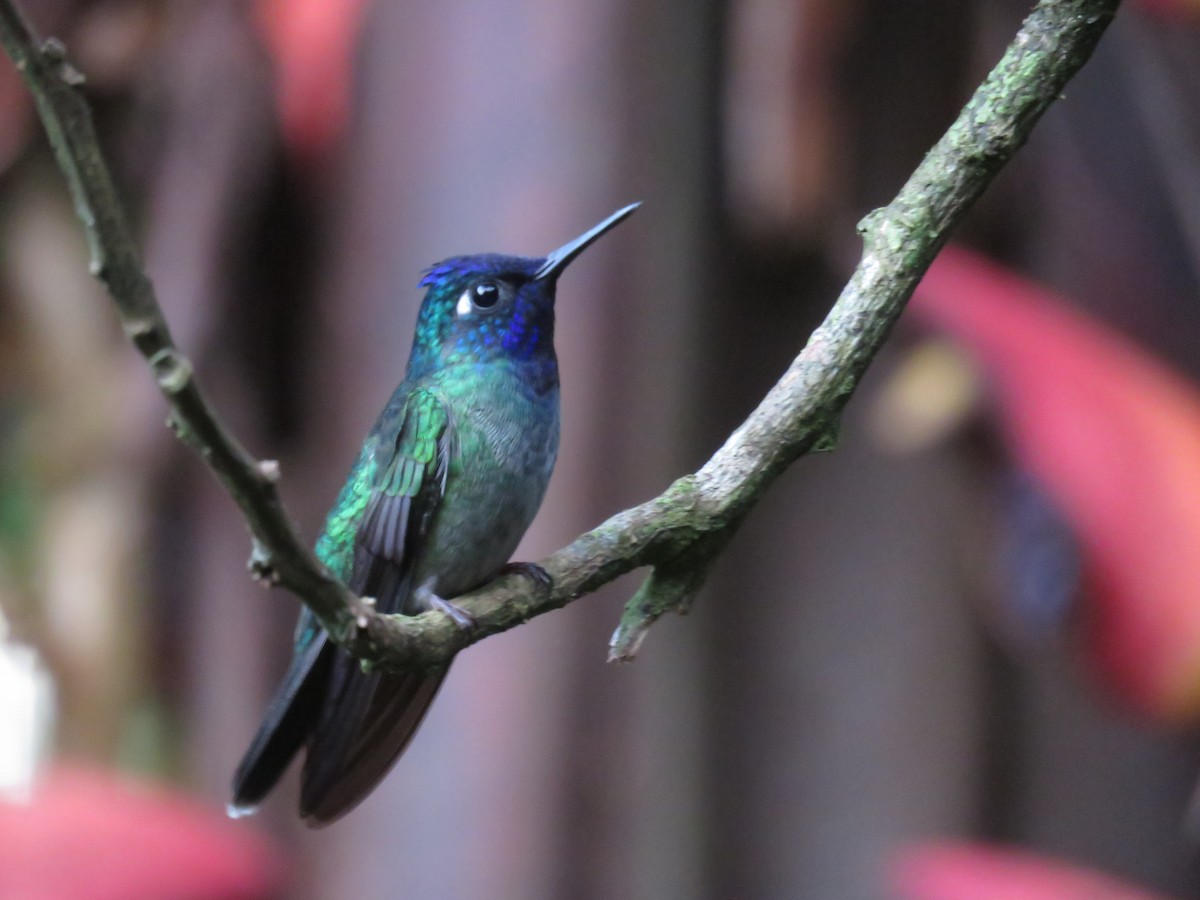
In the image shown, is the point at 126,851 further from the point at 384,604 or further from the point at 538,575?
the point at 538,575

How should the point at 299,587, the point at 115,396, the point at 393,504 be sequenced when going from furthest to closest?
the point at 115,396
the point at 393,504
the point at 299,587

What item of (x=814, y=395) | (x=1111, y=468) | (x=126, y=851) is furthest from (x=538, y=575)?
(x=126, y=851)

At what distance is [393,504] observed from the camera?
163 centimetres

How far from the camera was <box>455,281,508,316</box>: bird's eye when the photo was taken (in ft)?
6.05

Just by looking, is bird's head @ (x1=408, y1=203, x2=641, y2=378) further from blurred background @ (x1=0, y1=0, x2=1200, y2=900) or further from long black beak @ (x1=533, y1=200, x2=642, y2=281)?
blurred background @ (x1=0, y1=0, x2=1200, y2=900)

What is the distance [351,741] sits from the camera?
145cm

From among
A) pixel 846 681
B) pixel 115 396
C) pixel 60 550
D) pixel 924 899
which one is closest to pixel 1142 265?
pixel 846 681

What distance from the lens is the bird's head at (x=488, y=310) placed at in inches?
71.7

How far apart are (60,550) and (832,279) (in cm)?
247

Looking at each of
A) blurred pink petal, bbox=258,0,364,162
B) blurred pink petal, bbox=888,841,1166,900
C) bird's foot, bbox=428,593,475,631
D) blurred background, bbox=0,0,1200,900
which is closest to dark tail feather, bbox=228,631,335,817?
bird's foot, bbox=428,593,475,631

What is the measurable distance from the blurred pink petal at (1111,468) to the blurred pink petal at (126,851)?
2.38 metres

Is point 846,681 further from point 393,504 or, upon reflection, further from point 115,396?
point 115,396

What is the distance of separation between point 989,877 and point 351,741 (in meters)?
2.03

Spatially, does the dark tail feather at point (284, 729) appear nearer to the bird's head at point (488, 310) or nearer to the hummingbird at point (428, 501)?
the hummingbird at point (428, 501)
